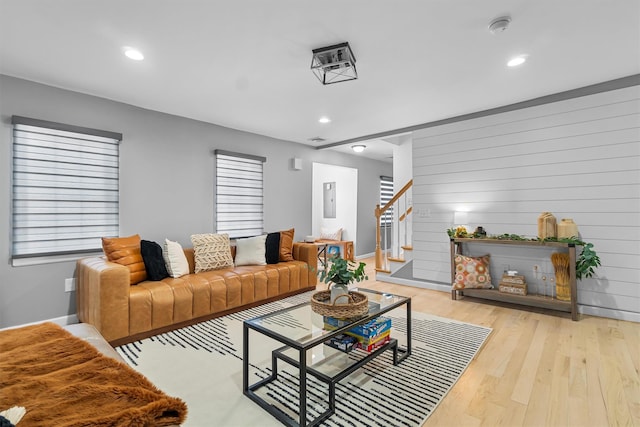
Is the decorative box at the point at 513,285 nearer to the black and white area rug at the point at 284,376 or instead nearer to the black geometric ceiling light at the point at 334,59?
the black and white area rug at the point at 284,376

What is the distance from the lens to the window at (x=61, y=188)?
9.65ft

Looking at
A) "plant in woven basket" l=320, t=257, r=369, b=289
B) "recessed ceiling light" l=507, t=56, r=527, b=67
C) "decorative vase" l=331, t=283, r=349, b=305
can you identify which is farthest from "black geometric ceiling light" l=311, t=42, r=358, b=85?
"decorative vase" l=331, t=283, r=349, b=305

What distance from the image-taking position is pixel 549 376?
214 cm

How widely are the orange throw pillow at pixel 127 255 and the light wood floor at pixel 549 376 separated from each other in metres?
2.88

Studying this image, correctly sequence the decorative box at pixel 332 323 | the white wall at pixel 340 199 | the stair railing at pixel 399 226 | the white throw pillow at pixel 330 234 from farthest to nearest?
the white wall at pixel 340 199
the white throw pillow at pixel 330 234
the stair railing at pixel 399 226
the decorative box at pixel 332 323

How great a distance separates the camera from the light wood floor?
174cm

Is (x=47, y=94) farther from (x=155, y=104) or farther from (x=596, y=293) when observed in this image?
(x=596, y=293)

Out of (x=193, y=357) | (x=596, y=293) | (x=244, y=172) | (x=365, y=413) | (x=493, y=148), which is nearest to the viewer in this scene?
(x=365, y=413)

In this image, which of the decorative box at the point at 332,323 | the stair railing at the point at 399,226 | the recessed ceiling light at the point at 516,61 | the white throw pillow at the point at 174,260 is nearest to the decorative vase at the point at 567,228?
the recessed ceiling light at the point at 516,61

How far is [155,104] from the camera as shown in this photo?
3650mm

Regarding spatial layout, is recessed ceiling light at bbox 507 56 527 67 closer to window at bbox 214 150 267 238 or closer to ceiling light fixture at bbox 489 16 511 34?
ceiling light fixture at bbox 489 16 511 34

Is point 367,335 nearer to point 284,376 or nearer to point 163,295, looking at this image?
point 284,376

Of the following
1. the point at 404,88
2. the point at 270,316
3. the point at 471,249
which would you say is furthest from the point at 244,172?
the point at 471,249

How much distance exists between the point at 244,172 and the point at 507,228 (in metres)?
3.80
